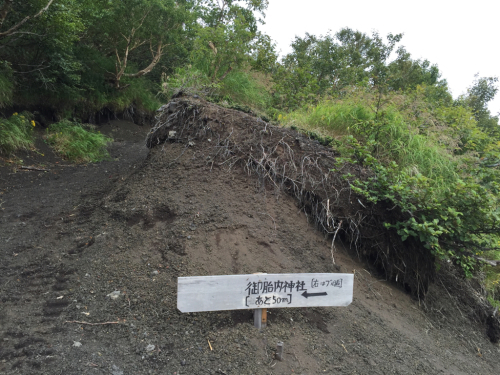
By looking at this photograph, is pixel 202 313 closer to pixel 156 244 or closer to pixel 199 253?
pixel 199 253

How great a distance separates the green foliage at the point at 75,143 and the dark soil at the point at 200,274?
2882 millimetres

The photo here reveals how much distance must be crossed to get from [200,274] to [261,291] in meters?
0.87

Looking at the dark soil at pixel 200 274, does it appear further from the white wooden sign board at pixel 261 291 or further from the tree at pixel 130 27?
the tree at pixel 130 27

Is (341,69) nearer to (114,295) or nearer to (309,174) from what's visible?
(309,174)

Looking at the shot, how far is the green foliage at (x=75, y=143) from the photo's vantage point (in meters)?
8.33

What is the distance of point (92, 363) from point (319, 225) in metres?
2.81

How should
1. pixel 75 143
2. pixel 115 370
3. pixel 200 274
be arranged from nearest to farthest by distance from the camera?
pixel 115 370
pixel 200 274
pixel 75 143

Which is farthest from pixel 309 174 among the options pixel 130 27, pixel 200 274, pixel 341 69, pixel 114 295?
pixel 341 69

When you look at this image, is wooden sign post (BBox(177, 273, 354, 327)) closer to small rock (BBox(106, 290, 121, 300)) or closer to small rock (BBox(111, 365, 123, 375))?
small rock (BBox(111, 365, 123, 375))

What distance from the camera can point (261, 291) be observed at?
8.20ft

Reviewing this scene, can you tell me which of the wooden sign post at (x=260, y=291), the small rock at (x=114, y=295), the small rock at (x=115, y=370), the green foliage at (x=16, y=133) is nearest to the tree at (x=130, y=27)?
the green foliage at (x=16, y=133)

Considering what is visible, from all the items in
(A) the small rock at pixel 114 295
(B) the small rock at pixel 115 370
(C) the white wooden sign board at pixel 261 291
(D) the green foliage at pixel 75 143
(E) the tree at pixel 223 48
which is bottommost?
(B) the small rock at pixel 115 370

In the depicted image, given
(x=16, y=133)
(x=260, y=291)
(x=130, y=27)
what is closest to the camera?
(x=260, y=291)

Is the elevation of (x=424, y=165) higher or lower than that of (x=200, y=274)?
higher
